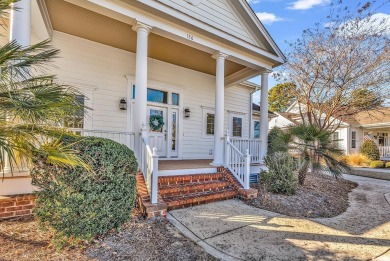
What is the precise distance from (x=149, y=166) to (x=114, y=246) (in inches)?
73.2

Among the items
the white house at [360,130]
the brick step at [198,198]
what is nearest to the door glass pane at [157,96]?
the brick step at [198,198]

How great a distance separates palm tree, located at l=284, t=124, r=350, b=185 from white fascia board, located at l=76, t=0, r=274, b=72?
2.73 metres

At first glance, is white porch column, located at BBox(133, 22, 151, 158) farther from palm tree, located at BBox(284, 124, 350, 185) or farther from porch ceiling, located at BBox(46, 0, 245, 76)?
palm tree, located at BBox(284, 124, 350, 185)

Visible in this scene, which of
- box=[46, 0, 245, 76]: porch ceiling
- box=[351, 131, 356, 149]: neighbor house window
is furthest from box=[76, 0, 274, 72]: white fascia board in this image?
box=[351, 131, 356, 149]: neighbor house window

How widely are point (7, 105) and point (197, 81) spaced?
25.2ft

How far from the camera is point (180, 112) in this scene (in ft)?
29.4

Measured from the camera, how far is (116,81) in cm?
743

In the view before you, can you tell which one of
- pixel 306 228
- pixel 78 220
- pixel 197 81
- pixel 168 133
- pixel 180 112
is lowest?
pixel 306 228

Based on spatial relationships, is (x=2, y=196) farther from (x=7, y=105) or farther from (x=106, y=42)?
(x=106, y=42)

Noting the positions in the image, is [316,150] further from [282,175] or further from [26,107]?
[26,107]

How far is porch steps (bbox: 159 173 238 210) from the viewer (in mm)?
5118

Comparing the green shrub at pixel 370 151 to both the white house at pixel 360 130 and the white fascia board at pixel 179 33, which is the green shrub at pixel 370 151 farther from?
the white fascia board at pixel 179 33

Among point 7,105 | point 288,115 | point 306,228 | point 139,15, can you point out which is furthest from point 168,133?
point 288,115

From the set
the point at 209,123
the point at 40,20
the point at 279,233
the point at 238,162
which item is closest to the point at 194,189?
the point at 238,162
